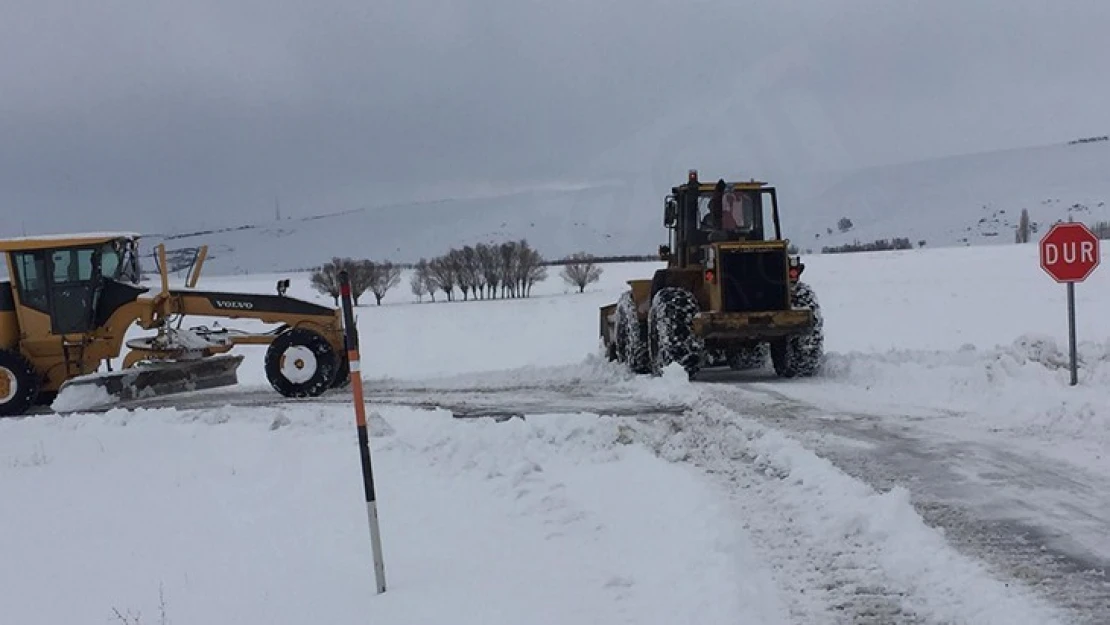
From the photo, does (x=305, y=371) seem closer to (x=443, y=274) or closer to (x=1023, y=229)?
(x=443, y=274)

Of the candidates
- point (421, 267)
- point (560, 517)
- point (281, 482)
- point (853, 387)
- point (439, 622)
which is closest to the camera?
point (439, 622)

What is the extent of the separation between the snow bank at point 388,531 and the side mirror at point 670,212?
6.27 m

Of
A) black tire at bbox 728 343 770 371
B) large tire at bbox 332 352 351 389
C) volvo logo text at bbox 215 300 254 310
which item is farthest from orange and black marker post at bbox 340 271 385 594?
black tire at bbox 728 343 770 371

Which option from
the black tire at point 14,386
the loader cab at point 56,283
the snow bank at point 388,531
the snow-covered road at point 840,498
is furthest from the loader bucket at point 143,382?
the snow bank at point 388,531

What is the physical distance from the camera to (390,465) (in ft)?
26.0

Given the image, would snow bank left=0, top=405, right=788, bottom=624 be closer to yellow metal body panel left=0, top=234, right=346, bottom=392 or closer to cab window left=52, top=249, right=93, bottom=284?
yellow metal body panel left=0, top=234, right=346, bottom=392

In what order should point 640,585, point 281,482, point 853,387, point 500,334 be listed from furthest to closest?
point 500,334 < point 853,387 < point 281,482 < point 640,585

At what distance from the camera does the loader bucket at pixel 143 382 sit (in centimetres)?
1236

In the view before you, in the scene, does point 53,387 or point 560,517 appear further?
point 53,387

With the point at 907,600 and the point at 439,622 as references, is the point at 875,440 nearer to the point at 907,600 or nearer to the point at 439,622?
the point at 907,600

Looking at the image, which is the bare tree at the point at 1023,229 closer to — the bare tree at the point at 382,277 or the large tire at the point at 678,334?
the bare tree at the point at 382,277

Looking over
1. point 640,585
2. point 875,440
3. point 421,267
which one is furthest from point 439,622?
point 421,267

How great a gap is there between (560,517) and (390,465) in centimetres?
233

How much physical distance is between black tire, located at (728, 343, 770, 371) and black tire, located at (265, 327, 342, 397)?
21.1ft
